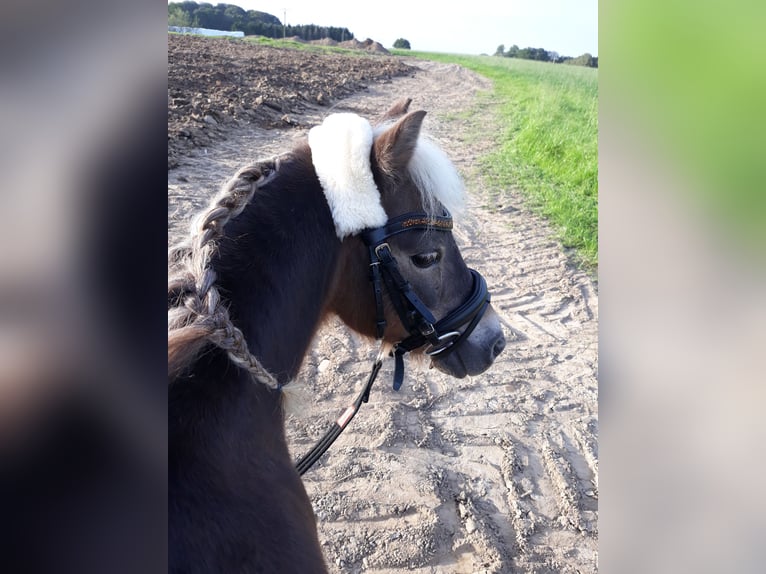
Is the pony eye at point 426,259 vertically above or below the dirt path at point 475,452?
above

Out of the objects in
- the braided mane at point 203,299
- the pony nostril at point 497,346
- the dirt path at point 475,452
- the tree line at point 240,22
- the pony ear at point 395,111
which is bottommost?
the dirt path at point 475,452

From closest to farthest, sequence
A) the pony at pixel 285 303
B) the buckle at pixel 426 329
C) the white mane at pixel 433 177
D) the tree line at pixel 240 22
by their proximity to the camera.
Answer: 1. the pony at pixel 285 303
2. the white mane at pixel 433 177
3. the buckle at pixel 426 329
4. the tree line at pixel 240 22

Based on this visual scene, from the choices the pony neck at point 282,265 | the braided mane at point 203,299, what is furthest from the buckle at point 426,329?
the braided mane at point 203,299

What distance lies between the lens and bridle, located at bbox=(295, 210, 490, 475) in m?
2.00

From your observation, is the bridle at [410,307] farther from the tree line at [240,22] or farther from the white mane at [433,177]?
the tree line at [240,22]

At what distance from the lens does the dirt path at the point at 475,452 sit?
3.00 m

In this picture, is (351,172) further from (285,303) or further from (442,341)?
(442,341)

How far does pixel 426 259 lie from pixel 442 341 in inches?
15.0

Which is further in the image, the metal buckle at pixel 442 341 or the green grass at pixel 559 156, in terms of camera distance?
the green grass at pixel 559 156

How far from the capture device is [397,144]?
76.1 inches

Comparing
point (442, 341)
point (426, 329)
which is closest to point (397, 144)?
point (426, 329)

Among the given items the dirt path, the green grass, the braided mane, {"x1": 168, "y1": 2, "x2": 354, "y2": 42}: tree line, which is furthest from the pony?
{"x1": 168, "y1": 2, "x2": 354, "y2": 42}: tree line

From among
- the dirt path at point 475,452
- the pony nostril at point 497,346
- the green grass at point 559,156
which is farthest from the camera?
the green grass at point 559,156
